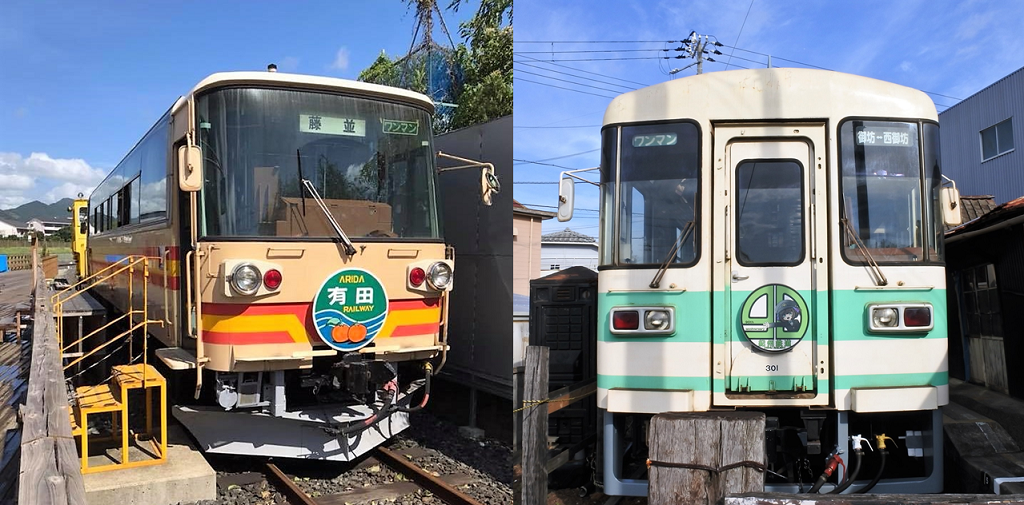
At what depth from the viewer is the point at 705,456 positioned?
8.93 ft

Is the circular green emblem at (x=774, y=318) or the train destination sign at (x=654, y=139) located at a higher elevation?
the train destination sign at (x=654, y=139)

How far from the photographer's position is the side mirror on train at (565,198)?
16.8ft

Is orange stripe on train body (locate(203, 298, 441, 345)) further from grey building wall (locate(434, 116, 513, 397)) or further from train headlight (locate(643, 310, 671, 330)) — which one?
train headlight (locate(643, 310, 671, 330))

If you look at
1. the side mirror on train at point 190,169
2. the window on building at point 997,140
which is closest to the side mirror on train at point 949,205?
the side mirror on train at point 190,169

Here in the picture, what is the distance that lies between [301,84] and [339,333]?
191 cm

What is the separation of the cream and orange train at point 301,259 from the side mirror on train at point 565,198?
1.44 meters

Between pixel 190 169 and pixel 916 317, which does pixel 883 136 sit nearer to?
pixel 916 317

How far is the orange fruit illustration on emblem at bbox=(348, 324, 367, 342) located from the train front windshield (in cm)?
72

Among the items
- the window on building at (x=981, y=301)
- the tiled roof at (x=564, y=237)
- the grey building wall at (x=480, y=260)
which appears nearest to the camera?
the window on building at (x=981, y=301)

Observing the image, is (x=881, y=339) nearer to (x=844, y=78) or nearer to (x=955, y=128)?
(x=844, y=78)

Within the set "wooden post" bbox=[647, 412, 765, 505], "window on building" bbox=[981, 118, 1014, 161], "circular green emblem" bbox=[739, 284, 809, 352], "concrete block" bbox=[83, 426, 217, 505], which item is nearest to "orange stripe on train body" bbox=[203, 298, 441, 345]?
"concrete block" bbox=[83, 426, 217, 505]

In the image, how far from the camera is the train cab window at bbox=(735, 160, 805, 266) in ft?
15.5

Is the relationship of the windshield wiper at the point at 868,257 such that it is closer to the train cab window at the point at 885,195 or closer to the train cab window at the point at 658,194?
the train cab window at the point at 885,195

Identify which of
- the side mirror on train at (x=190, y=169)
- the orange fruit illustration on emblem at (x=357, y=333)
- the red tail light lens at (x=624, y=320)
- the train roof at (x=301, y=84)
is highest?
the train roof at (x=301, y=84)
